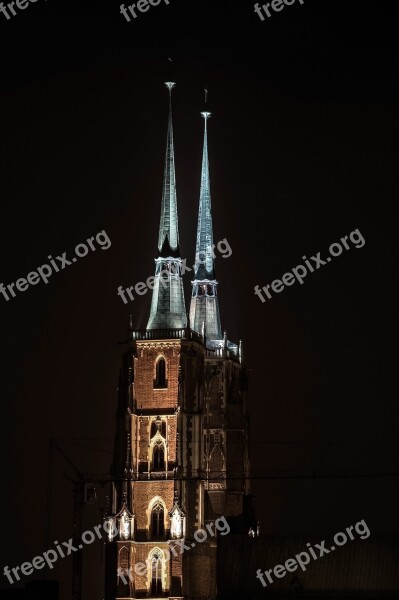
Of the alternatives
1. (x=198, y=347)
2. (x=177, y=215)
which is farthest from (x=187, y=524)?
(x=177, y=215)

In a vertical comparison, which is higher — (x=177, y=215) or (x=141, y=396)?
(x=177, y=215)

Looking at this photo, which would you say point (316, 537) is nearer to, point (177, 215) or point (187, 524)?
point (187, 524)

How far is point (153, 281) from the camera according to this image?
161 metres

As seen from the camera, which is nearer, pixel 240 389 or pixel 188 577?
pixel 188 577

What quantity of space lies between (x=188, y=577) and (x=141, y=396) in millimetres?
14983

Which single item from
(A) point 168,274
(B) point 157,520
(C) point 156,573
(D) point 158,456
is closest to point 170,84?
(A) point 168,274

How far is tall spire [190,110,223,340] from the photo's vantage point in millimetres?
170712

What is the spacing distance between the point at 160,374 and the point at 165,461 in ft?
24.0

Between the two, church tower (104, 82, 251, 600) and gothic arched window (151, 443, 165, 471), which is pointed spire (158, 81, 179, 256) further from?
gothic arched window (151, 443, 165, 471)

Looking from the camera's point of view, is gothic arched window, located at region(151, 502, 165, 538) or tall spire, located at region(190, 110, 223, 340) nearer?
gothic arched window, located at region(151, 502, 165, 538)

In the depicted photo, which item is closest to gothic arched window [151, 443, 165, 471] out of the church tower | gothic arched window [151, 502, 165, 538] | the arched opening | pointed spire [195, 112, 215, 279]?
the church tower

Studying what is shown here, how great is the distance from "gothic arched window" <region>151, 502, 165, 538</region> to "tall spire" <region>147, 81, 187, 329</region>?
14.9 meters

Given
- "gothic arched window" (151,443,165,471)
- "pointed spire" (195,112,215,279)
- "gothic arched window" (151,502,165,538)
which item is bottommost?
"gothic arched window" (151,502,165,538)

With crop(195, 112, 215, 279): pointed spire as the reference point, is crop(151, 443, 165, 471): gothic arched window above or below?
below
